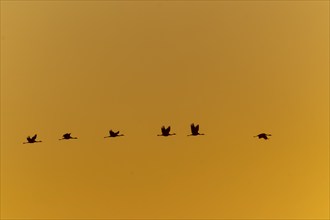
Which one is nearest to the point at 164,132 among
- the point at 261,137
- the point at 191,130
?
the point at 191,130

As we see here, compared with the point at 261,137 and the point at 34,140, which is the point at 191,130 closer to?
the point at 261,137

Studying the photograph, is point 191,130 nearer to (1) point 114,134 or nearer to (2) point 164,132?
(2) point 164,132

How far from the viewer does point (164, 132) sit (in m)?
72.9

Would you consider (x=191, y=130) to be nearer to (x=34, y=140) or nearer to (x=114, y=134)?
(x=114, y=134)

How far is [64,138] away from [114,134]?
4.08m

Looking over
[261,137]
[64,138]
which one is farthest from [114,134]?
[261,137]

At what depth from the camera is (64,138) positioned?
2960 inches

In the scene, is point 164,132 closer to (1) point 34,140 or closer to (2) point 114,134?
(2) point 114,134

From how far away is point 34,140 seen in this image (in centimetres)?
7644

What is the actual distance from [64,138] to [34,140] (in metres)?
2.90

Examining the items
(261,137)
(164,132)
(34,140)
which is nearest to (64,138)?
(34,140)

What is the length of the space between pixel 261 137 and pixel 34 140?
18.8 metres

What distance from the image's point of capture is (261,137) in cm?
A: 7194

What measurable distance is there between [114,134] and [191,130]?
732 cm
